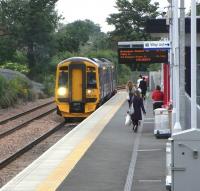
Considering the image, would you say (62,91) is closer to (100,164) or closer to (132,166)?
(100,164)

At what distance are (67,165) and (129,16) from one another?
75.3 m

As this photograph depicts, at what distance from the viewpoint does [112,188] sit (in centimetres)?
1233

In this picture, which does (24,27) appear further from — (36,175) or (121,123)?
(36,175)

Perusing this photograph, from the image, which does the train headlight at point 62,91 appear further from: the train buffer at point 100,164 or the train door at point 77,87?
the train buffer at point 100,164

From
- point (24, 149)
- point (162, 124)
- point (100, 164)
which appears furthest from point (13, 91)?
point (100, 164)

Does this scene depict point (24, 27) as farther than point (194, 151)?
Yes

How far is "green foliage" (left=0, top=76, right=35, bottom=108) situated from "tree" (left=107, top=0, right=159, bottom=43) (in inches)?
1599

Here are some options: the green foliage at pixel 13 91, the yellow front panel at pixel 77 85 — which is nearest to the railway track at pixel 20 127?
the yellow front panel at pixel 77 85

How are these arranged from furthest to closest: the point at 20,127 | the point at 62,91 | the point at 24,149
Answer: the point at 62,91, the point at 20,127, the point at 24,149

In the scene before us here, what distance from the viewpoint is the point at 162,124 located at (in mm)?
20266

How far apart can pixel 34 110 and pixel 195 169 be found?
30359 mm

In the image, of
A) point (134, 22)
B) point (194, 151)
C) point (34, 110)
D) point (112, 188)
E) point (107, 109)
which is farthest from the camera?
point (134, 22)

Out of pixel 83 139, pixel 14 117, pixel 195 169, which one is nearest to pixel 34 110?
pixel 14 117

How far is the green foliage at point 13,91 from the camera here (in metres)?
40.3
